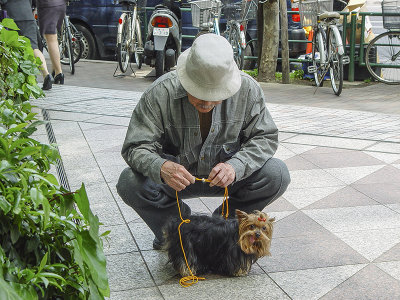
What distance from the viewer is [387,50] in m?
10.2

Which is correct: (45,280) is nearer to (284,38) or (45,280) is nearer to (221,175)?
(221,175)

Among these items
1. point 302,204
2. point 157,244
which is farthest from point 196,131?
point 302,204

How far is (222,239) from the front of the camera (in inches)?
123

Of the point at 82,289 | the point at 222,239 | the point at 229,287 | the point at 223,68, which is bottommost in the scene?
the point at 229,287

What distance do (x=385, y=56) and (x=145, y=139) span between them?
7880 mm

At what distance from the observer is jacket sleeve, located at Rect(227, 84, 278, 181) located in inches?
127

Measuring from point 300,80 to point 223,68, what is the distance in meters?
7.80

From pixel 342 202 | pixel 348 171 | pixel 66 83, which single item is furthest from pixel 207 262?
pixel 66 83

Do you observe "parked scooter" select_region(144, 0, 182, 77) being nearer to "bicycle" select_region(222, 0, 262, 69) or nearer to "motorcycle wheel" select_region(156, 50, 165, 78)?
"motorcycle wheel" select_region(156, 50, 165, 78)

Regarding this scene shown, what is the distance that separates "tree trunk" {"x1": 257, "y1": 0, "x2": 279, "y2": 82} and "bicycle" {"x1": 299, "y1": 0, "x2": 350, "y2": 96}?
42 centimetres

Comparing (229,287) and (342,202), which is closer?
(229,287)

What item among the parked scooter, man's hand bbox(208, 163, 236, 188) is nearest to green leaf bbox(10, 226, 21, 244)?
man's hand bbox(208, 163, 236, 188)

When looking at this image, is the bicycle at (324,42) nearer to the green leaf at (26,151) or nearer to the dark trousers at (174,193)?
the dark trousers at (174,193)

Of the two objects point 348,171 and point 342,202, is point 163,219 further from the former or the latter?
point 348,171
